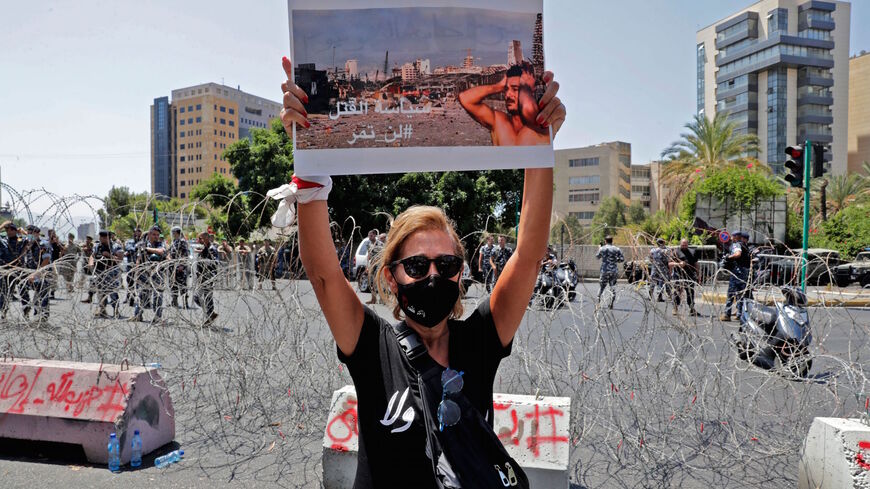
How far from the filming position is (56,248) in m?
16.2

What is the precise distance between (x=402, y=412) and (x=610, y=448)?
151 inches

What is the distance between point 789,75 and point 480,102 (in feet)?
334

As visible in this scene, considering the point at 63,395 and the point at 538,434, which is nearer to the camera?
the point at 538,434

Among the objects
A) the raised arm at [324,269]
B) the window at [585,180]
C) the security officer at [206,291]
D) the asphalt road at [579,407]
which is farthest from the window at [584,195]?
the raised arm at [324,269]

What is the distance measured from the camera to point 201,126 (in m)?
147

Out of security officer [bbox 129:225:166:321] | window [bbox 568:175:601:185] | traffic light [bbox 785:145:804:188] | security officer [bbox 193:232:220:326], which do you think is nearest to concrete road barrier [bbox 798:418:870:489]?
security officer [bbox 193:232:220:326]

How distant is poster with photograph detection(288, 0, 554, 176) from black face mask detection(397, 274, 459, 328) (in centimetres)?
37

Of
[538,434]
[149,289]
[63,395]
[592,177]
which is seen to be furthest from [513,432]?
[592,177]

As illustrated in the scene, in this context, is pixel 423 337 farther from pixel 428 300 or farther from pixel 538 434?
pixel 538 434

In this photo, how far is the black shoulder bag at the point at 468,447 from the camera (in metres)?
1.68

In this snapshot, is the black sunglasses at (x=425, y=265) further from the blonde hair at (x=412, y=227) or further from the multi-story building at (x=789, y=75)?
the multi-story building at (x=789, y=75)

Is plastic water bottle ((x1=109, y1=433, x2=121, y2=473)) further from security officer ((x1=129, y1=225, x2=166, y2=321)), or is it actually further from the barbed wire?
security officer ((x1=129, y1=225, x2=166, y2=321))

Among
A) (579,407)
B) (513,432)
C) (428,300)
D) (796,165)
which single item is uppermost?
(796,165)

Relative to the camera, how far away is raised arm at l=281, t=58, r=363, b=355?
195 centimetres
